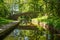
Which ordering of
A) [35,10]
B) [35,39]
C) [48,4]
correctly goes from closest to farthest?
[35,39] < [48,4] < [35,10]

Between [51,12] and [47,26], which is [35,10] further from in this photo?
[47,26]

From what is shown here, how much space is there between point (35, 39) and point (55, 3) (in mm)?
7968

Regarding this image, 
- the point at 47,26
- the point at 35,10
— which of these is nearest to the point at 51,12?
the point at 47,26

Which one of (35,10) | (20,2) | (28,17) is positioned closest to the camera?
(35,10)

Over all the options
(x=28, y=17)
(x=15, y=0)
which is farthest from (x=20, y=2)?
(x=28, y=17)

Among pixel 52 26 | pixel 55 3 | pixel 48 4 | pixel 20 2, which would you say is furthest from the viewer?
pixel 20 2

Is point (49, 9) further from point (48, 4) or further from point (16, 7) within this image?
point (16, 7)

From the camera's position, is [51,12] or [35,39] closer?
[35,39]

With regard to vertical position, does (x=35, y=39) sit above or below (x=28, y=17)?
above

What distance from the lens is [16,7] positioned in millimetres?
40188

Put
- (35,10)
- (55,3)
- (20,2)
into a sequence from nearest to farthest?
(55,3) < (35,10) < (20,2)

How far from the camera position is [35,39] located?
535 inches

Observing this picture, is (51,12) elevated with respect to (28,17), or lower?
elevated

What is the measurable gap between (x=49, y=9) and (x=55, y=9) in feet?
3.41
